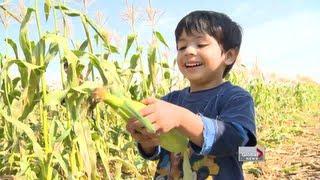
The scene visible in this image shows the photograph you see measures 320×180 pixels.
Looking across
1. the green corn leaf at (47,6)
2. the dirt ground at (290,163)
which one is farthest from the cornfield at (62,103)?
the dirt ground at (290,163)

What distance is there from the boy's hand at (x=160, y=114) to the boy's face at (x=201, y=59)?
0.51 m

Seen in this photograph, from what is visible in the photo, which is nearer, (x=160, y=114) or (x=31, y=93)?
(x=160, y=114)

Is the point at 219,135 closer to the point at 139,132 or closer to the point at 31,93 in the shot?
the point at 139,132

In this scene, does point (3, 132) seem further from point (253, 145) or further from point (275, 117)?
point (275, 117)

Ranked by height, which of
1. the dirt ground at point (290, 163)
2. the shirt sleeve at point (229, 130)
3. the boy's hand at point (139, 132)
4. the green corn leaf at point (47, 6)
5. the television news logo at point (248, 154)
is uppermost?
the green corn leaf at point (47, 6)

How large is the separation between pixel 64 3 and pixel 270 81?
9.13 metres

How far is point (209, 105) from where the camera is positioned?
63.8 inches

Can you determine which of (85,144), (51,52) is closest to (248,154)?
(85,144)

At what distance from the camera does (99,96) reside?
3.58 ft

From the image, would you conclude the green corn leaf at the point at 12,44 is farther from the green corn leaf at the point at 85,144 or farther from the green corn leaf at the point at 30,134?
the green corn leaf at the point at 85,144

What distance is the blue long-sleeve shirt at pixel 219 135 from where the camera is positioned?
138 centimetres

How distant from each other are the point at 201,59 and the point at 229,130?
31 centimetres

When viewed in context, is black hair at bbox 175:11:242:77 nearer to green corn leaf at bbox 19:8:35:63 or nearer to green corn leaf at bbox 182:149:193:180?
green corn leaf at bbox 182:149:193:180

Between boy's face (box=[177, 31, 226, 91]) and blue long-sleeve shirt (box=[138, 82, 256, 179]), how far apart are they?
0.04 metres
